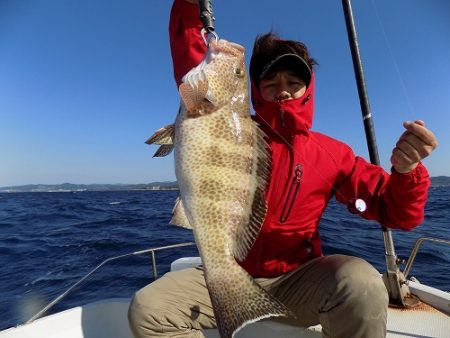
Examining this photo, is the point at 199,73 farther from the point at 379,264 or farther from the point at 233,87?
the point at 379,264

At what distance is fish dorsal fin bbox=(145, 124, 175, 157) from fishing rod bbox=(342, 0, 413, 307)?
2.29 metres

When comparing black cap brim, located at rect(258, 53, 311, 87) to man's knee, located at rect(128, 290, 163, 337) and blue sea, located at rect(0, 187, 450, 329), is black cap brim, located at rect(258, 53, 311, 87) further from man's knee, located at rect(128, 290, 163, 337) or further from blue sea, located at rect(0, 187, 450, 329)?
blue sea, located at rect(0, 187, 450, 329)

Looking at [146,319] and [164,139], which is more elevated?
[164,139]

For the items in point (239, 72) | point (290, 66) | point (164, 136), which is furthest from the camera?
point (290, 66)

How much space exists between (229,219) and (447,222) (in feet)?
56.1

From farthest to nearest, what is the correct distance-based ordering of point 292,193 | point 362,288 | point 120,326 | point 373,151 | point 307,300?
point 373,151, point 120,326, point 292,193, point 307,300, point 362,288

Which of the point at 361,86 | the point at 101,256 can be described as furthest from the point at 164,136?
the point at 101,256

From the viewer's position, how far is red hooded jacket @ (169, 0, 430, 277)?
2652 mm

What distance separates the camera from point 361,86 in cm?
375

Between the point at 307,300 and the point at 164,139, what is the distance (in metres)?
1.48

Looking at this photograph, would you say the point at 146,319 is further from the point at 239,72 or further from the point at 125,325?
the point at 239,72

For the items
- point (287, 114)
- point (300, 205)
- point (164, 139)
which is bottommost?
point (300, 205)

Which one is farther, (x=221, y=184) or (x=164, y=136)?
(x=164, y=136)

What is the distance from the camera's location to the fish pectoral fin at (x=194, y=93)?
2.20 meters
